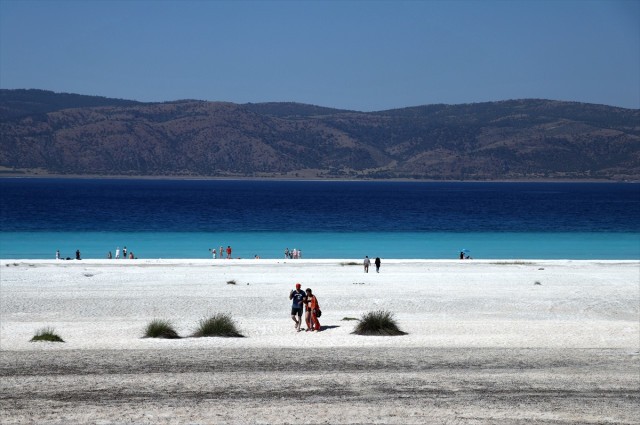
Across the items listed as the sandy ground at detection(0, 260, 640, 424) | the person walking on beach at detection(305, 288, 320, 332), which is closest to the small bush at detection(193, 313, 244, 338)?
the sandy ground at detection(0, 260, 640, 424)

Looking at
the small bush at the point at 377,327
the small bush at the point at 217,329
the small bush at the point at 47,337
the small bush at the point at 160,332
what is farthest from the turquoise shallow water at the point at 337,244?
the small bush at the point at 47,337

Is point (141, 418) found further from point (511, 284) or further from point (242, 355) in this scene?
point (511, 284)

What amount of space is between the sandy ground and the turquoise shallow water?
21.4 m

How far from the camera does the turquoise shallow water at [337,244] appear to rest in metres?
54.2

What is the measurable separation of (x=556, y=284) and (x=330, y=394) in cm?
2168

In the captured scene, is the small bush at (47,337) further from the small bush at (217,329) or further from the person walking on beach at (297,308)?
the person walking on beach at (297,308)

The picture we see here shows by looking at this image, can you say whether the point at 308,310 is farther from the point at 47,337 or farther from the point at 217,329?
the point at 47,337

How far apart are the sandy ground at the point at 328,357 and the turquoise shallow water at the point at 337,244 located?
70.1ft

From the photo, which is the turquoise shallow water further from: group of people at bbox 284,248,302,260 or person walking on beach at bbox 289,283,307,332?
person walking on beach at bbox 289,283,307,332

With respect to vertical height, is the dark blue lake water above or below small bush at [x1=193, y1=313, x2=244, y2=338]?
above

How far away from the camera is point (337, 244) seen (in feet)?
203

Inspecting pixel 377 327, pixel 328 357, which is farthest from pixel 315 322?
pixel 328 357

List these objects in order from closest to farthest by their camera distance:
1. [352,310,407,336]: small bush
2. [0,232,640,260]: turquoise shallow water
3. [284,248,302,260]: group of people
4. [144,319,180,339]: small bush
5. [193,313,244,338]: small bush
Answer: [144,319,180,339]: small bush
[193,313,244,338]: small bush
[352,310,407,336]: small bush
[284,248,302,260]: group of people
[0,232,640,260]: turquoise shallow water

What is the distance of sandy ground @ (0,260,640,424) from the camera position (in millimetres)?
12586
